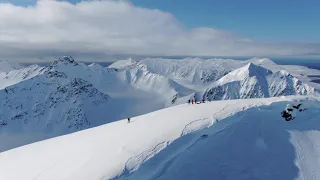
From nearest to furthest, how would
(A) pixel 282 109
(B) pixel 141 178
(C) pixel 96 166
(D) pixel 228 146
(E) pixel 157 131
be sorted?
(B) pixel 141 178
(C) pixel 96 166
(D) pixel 228 146
(E) pixel 157 131
(A) pixel 282 109

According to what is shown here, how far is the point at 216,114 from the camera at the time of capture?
28.0m

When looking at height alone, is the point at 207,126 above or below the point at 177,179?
above

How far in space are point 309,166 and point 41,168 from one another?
20.1m

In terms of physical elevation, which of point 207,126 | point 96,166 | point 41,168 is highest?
point 207,126

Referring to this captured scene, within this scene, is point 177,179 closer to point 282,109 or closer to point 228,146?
point 228,146

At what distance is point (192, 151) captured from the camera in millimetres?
21688

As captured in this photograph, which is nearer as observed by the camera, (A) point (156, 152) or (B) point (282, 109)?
(A) point (156, 152)

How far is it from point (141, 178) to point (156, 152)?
8.68 ft

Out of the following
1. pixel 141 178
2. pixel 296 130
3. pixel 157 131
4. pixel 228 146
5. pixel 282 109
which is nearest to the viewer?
pixel 141 178

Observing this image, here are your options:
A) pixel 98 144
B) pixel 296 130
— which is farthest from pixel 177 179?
pixel 296 130

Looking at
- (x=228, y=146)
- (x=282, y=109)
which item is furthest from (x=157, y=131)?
(x=282, y=109)

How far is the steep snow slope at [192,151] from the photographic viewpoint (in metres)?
20.2

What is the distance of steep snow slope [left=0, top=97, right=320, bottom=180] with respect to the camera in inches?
794

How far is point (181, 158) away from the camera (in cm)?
2095
